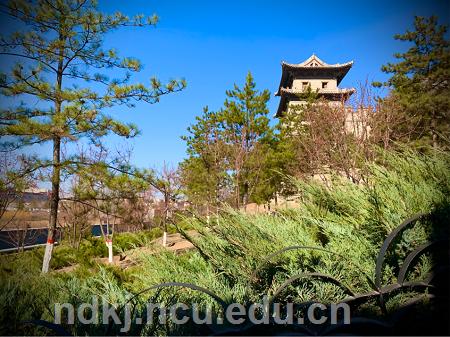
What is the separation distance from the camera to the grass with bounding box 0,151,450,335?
1.46 meters

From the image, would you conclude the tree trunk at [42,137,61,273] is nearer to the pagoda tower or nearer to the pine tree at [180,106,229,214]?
the pine tree at [180,106,229,214]

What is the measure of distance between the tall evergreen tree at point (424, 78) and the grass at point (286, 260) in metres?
12.0

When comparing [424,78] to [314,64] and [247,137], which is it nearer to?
[247,137]

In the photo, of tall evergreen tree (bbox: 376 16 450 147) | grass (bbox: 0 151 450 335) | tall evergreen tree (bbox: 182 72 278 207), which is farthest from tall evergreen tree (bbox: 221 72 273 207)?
grass (bbox: 0 151 450 335)

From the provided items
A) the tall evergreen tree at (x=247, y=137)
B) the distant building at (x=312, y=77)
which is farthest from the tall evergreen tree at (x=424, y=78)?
the distant building at (x=312, y=77)

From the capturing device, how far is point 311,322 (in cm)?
126

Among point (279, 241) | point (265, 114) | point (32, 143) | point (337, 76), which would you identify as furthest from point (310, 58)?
point (279, 241)

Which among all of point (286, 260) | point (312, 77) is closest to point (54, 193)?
point (286, 260)

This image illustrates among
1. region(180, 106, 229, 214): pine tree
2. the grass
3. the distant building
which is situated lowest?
the grass

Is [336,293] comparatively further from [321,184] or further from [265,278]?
[321,184]

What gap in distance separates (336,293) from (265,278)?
0.45 meters

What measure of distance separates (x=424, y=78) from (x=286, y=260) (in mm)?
16858

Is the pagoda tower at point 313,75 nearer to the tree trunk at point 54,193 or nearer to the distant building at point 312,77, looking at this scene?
the distant building at point 312,77

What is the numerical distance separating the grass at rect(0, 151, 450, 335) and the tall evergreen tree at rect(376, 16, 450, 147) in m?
12.0
